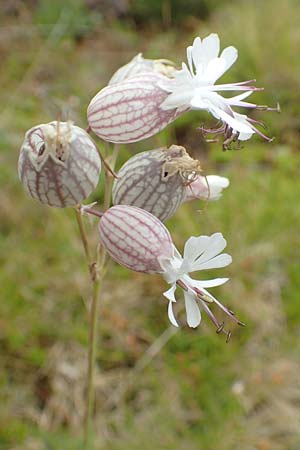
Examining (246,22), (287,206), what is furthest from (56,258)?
(246,22)

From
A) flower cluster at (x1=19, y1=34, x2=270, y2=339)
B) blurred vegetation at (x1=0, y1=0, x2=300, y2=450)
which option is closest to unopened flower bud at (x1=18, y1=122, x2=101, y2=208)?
flower cluster at (x1=19, y1=34, x2=270, y2=339)

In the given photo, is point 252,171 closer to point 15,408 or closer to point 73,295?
point 73,295

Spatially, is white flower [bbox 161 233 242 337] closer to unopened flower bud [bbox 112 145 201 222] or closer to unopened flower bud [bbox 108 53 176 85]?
unopened flower bud [bbox 112 145 201 222]

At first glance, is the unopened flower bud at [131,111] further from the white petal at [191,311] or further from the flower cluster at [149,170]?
the white petal at [191,311]

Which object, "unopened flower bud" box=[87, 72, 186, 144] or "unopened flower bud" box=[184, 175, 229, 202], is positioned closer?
"unopened flower bud" box=[87, 72, 186, 144]

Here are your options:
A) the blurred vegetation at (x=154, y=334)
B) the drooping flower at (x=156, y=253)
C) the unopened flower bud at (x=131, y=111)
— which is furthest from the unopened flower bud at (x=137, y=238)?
the blurred vegetation at (x=154, y=334)
